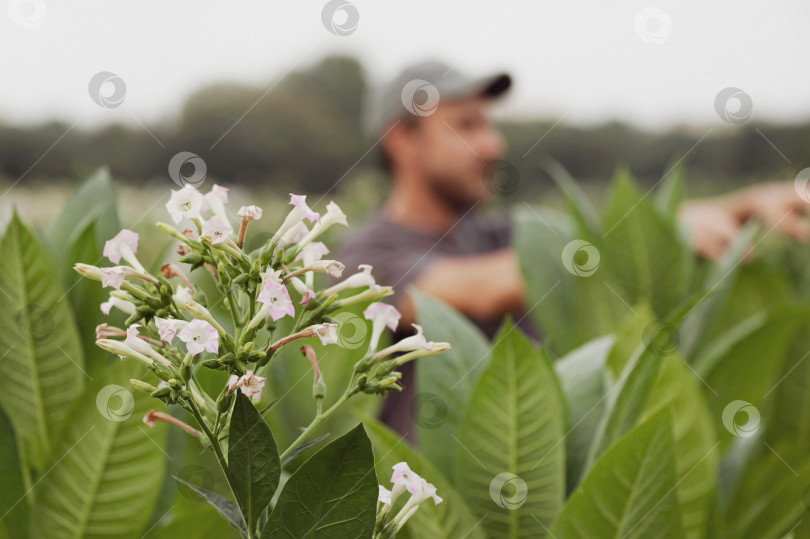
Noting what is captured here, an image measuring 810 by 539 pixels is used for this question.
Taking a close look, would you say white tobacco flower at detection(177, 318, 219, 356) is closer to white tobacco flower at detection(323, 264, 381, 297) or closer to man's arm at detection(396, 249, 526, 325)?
white tobacco flower at detection(323, 264, 381, 297)

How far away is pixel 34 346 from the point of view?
2.81 feet

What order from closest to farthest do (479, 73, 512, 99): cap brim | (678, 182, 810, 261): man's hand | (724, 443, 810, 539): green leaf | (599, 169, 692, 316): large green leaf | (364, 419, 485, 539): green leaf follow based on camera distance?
(364, 419, 485, 539): green leaf
(724, 443, 810, 539): green leaf
(599, 169, 692, 316): large green leaf
(678, 182, 810, 261): man's hand
(479, 73, 512, 99): cap brim

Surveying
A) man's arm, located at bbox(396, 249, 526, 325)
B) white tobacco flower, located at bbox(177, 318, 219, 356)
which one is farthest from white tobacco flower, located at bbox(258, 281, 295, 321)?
man's arm, located at bbox(396, 249, 526, 325)

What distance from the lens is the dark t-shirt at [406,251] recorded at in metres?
2.27

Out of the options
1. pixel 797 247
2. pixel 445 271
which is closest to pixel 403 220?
pixel 445 271

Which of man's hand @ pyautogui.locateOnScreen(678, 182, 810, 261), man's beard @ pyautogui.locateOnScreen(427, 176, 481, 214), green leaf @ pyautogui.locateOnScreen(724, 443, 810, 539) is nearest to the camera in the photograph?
green leaf @ pyautogui.locateOnScreen(724, 443, 810, 539)

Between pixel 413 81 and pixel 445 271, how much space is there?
1.15 m

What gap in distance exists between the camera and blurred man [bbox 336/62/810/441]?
2.18m

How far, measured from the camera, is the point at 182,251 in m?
0.58

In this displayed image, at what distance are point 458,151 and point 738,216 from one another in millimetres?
1427

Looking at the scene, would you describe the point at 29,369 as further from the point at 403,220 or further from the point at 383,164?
the point at 383,164

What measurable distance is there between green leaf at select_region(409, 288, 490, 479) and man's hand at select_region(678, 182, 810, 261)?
0.79 meters

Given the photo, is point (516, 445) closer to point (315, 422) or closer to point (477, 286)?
point (315, 422)

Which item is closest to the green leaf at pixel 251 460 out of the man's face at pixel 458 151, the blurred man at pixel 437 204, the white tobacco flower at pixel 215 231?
the white tobacco flower at pixel 215 231
